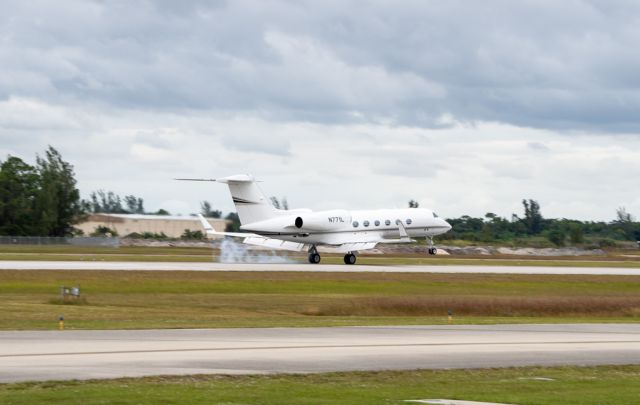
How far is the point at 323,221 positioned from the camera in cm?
8294

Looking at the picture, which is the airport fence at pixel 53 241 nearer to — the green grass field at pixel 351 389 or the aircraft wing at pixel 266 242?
the aircraft wing at pixel 266 242

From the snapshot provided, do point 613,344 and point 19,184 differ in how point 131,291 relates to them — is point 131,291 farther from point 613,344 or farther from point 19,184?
point 19,184

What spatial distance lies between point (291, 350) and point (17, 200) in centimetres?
13150

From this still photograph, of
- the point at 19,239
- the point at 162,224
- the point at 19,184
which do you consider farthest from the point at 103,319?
the point at 162,224

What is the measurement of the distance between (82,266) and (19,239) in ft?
211

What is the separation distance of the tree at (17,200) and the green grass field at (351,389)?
13310 cm

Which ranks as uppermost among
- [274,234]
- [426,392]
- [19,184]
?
[19,184]

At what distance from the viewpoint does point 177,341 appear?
28719mm

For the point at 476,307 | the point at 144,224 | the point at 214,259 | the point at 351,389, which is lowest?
the point at 351,389

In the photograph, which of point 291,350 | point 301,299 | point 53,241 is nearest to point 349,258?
point 301,299

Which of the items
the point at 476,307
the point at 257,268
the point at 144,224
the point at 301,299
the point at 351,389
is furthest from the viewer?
the point at 144,224

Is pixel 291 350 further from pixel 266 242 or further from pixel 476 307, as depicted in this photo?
pixel 266 242

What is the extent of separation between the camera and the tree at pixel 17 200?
150250mm

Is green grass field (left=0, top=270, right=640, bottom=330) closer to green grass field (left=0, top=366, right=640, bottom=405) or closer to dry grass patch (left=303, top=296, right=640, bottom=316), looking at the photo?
dry grass patch (left=303, top=296, right=640, bottom=316)
